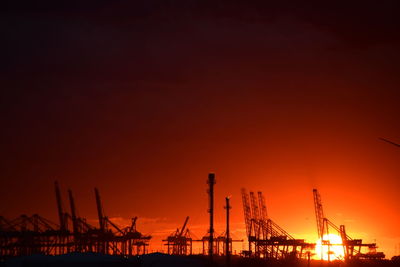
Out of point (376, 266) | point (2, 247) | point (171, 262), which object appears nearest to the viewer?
point (171, 262)

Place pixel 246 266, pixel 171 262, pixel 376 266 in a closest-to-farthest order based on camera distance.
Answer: pixel 171 262, pixel 246 266, pixel 376 266

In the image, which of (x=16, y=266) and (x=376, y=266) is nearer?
(x=16, y=266)

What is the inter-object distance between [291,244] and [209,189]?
124 m

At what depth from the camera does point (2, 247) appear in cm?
19262

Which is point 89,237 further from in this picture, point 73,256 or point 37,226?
point 73,256

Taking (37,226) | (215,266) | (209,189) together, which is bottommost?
(215,266)

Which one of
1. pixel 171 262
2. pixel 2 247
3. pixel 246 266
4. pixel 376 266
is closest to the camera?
pixel 171 262

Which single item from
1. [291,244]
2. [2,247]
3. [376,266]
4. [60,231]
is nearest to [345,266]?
[376,266]

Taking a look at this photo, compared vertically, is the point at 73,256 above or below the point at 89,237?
below

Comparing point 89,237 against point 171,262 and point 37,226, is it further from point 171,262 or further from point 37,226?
point 171,262

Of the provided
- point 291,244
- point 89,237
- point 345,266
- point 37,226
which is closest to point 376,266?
point 345,266

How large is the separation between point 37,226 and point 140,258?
408 ft

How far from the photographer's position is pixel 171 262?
79.3m

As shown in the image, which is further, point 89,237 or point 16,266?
point 89,237
